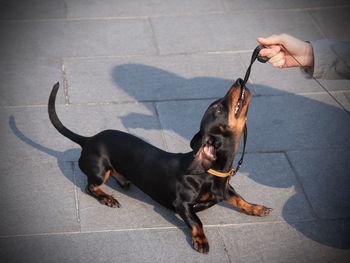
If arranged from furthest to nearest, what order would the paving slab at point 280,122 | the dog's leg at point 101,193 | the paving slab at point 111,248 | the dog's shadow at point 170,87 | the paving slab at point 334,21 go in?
the paving slab at point 334,21, the dog's shadow at point 170,87, the paving slab at point 280,122, the dog's leg at point 101,193, the paving slab at point 111,248

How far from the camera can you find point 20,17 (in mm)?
8125

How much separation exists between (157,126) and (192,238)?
168cm

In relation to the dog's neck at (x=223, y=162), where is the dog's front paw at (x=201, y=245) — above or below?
below

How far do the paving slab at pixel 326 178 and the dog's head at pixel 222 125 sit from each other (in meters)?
1.35

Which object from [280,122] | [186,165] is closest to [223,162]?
[186,165]

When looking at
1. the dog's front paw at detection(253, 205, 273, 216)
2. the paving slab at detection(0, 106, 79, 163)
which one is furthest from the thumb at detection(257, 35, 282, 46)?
the paving slab at detection(0, 106, 79, 163)

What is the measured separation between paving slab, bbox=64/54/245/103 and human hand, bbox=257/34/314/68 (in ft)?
5.40

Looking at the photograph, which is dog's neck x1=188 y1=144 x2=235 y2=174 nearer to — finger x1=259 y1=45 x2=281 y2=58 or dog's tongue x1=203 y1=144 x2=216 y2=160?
dog's tongue x1=203 y1=144 x2=216 y2=160

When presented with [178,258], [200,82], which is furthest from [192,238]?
[200,82]

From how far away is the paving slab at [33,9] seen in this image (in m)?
8.15

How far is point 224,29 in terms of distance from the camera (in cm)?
801

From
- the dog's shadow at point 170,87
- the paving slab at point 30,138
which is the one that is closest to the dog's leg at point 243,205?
the dog's shadow at point 170,87

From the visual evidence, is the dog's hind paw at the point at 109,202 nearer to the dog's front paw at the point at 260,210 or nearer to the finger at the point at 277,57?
the dog's front paw at the point at 260,210

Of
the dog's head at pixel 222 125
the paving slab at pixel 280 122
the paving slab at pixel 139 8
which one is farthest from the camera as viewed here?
the paving slab at pixel 139 8
